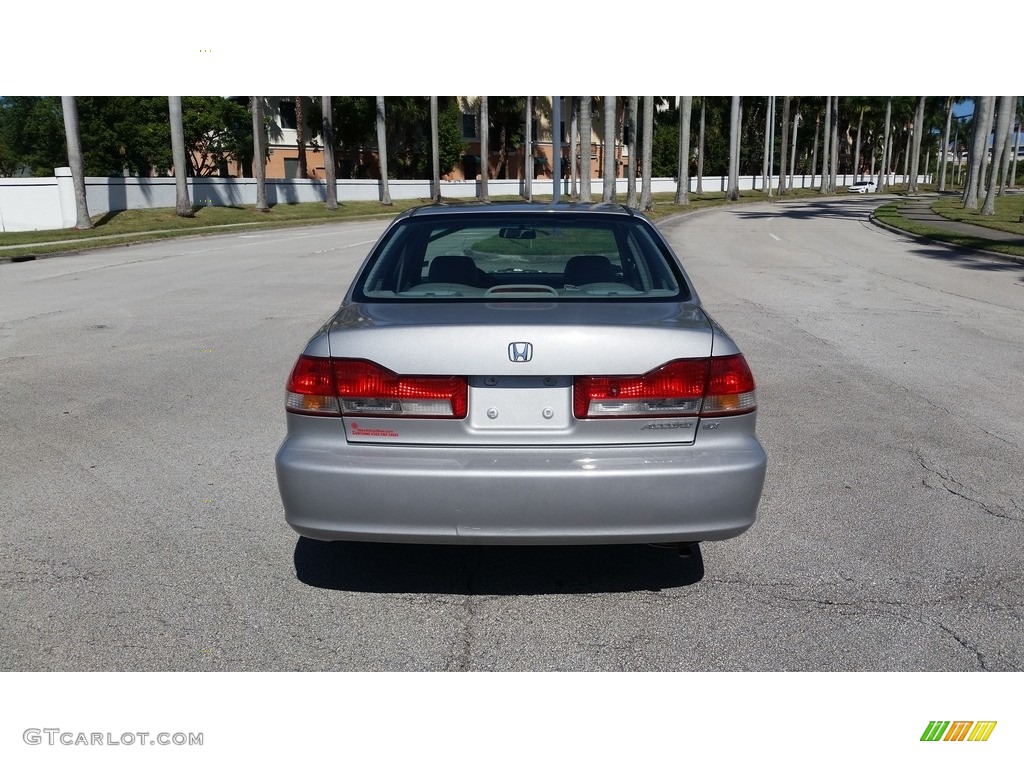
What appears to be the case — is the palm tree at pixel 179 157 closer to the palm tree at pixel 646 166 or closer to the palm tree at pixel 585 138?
the palm tree at pixel 585 138

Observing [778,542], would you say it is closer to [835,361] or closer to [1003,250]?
[835,361]

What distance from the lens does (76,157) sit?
104 ft

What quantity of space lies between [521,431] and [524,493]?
0.24m

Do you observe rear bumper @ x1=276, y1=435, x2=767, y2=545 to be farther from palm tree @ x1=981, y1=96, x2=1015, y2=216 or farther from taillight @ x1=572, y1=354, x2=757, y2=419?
palm tree @ x1=981, y1=96, x2=1015, y2=216

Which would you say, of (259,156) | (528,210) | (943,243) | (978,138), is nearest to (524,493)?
(528,210)

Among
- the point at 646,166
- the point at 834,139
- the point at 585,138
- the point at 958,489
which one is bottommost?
the point at 646,166

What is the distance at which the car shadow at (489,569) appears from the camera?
4.26 meters

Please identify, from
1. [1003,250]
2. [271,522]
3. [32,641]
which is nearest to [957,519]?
[271,522]

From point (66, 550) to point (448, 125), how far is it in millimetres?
66076

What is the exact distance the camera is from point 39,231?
3288cm

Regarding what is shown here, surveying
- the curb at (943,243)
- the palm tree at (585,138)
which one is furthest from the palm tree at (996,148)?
the palm tree at (585,138)
